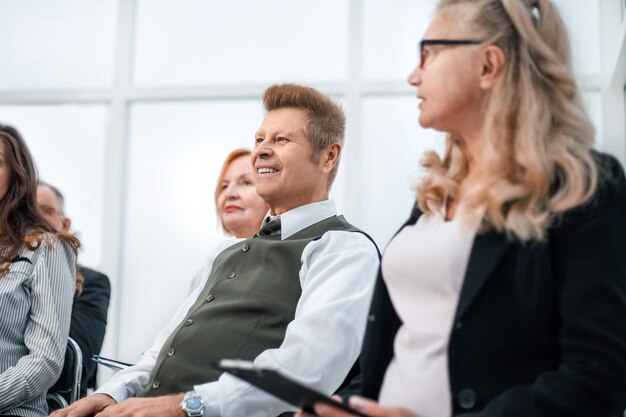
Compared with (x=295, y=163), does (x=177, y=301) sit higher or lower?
lower

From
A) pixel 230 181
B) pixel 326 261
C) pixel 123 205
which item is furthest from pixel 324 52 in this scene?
pixel 326 261

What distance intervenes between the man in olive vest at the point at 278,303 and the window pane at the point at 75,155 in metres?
3.26

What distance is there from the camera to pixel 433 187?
5.10 feet

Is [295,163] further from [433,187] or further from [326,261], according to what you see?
[433,187]

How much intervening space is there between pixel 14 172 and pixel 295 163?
95 centimetres

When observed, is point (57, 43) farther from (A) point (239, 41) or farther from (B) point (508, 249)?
(B) point (508, 249)

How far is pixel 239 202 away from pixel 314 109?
918 mm

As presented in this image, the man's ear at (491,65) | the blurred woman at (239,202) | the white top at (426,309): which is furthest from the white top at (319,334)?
the blurred woman at (239,202)

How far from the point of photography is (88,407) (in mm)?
2086

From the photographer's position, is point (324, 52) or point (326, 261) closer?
point (326, 261)

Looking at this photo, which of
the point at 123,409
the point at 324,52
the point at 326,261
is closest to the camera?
the point at 123,409

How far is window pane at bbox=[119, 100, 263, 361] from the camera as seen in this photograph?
5.51 metres

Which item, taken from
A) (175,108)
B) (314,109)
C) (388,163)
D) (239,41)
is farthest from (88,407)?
(239,41)

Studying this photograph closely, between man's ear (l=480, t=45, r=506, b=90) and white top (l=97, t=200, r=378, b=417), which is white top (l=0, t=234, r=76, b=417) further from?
man's ear (l=480, t=45, r=506, b=90)
